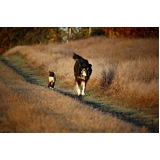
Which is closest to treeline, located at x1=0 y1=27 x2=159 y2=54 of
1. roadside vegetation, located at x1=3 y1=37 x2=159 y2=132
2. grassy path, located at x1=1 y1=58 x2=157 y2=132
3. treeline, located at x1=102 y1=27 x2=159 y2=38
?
treeline, located at x1=102 y1=27 x2=159 y2=38

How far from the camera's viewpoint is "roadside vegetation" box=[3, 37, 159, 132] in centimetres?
728

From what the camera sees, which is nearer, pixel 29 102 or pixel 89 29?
pixel 29 102

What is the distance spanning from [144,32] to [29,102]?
9.74 ft

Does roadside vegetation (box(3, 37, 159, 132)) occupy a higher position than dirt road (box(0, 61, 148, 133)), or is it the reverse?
roadside vegetation (box(3, 37, 159, 132))

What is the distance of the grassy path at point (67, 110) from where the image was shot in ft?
20.7

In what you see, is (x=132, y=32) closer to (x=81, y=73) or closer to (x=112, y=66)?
(x=112, y=66)

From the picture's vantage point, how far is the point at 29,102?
23.3ft

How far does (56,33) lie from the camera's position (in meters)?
7.96

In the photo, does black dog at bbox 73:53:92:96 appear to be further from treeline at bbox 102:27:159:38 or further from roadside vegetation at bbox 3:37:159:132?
treeline at bbox 102:27:159:38

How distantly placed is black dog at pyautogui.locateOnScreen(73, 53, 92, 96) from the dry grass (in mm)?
209

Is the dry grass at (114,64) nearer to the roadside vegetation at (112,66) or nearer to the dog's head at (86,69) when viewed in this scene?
the roadside vegetation at (112,66)

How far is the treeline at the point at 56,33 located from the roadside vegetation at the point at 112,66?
17 cm
